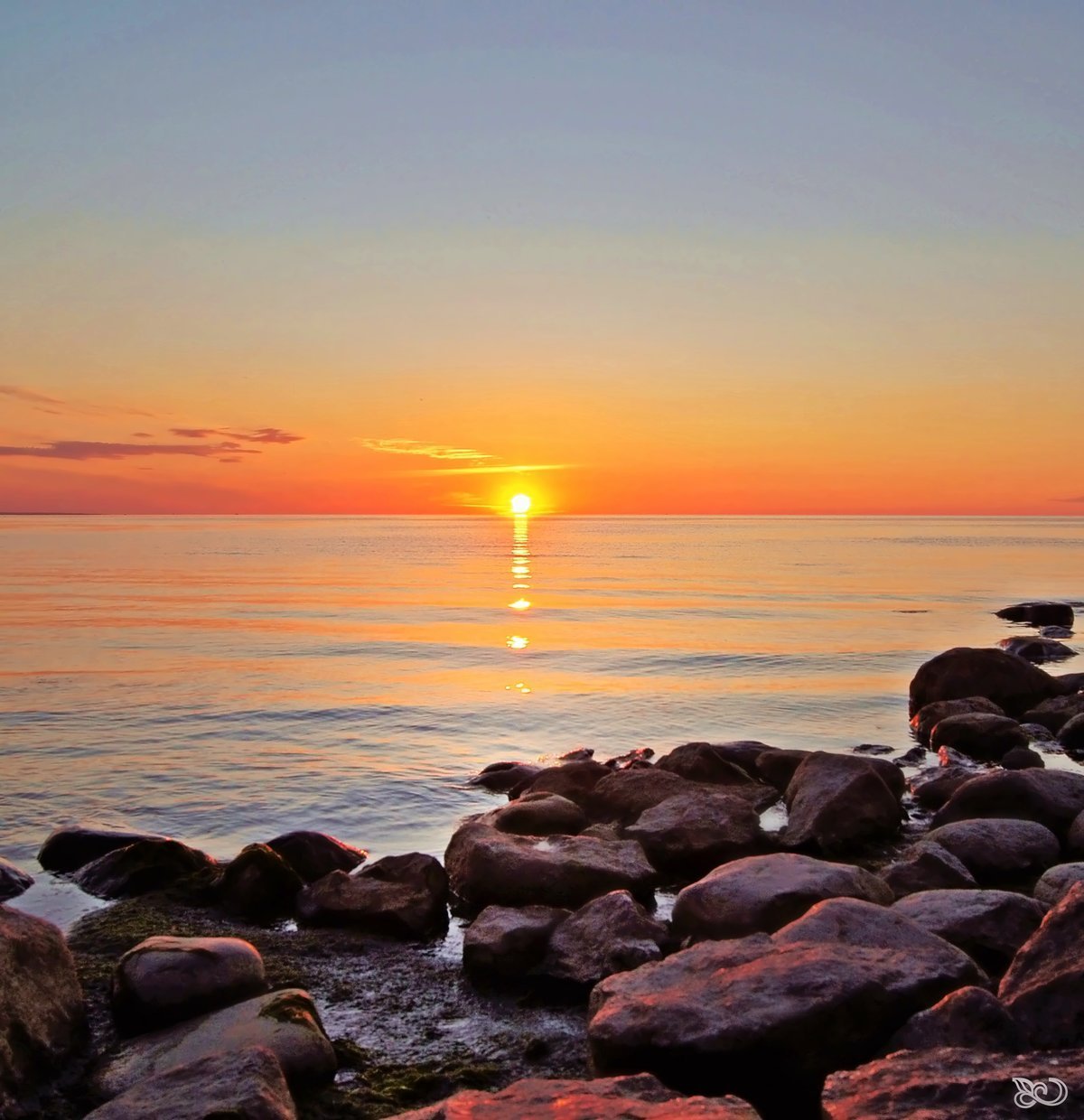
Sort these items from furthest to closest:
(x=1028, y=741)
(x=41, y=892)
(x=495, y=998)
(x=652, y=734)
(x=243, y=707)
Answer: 1. (x=243, y=707)
2. (x=652, y=734)
3. (x=1028, y=741)
4. (x=41, y=892)
5. (x=495, y=998)

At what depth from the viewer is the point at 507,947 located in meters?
7.73

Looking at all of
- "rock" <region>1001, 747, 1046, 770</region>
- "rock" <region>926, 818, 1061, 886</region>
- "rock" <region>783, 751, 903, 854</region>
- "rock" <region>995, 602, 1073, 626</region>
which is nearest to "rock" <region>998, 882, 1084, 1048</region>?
"rock" <region>926, 818, 1061, 886</region>

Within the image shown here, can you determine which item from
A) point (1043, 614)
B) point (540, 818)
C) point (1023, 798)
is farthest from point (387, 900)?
point (1043, 614)

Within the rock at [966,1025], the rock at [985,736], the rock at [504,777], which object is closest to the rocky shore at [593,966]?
the rock at [966,1025]

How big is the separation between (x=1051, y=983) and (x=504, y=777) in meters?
9.73

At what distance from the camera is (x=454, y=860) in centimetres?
992

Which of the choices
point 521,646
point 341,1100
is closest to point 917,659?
point 521,646

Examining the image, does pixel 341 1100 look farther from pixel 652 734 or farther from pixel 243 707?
pixel 243 707

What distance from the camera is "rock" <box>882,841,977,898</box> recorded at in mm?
8945

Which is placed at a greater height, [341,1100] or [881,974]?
[881,974]

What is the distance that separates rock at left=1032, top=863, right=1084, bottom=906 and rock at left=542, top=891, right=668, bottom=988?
10.9 feet

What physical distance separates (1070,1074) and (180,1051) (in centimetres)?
490

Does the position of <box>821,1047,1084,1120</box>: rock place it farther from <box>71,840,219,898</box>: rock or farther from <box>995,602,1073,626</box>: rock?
<box>995,602,1073,626</box>: rock

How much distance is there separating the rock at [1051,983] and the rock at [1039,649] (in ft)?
75.6
